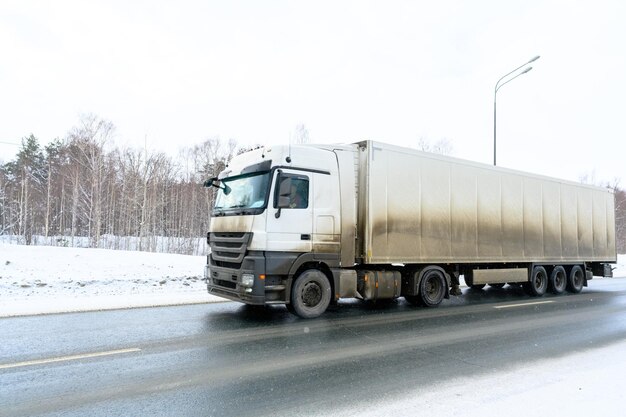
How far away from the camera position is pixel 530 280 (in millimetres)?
12219

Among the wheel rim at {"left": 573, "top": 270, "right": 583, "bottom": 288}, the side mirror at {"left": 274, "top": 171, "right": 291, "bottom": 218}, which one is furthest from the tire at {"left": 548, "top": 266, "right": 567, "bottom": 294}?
the side mirror at {"left": 274, "top": 171, "right": 291, "bottom": 218}

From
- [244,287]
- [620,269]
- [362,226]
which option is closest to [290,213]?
[244,287]

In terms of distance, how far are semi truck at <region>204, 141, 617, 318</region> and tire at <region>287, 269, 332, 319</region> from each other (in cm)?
2

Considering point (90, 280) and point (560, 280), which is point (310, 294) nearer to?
point (90, 280)

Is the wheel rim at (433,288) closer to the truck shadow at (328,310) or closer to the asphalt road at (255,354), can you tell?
the truck shadow at (328,310)

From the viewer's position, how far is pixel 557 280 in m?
13.4

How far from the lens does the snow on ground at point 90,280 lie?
29.6 feet

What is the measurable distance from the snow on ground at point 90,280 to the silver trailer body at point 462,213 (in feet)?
15.9

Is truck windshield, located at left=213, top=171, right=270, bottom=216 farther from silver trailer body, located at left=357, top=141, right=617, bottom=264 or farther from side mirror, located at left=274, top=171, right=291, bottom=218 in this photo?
silver trailer body, located at left=357, top=141, right=617, bottom=264

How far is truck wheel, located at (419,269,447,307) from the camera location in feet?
31.8

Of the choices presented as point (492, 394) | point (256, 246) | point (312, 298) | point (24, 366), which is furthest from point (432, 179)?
point (24, 366)

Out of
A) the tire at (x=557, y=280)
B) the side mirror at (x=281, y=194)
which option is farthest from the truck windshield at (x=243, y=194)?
the tire at (x=557, y=280)

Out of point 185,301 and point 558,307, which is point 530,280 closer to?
point 558,307

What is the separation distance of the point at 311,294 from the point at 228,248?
6.42 ft
